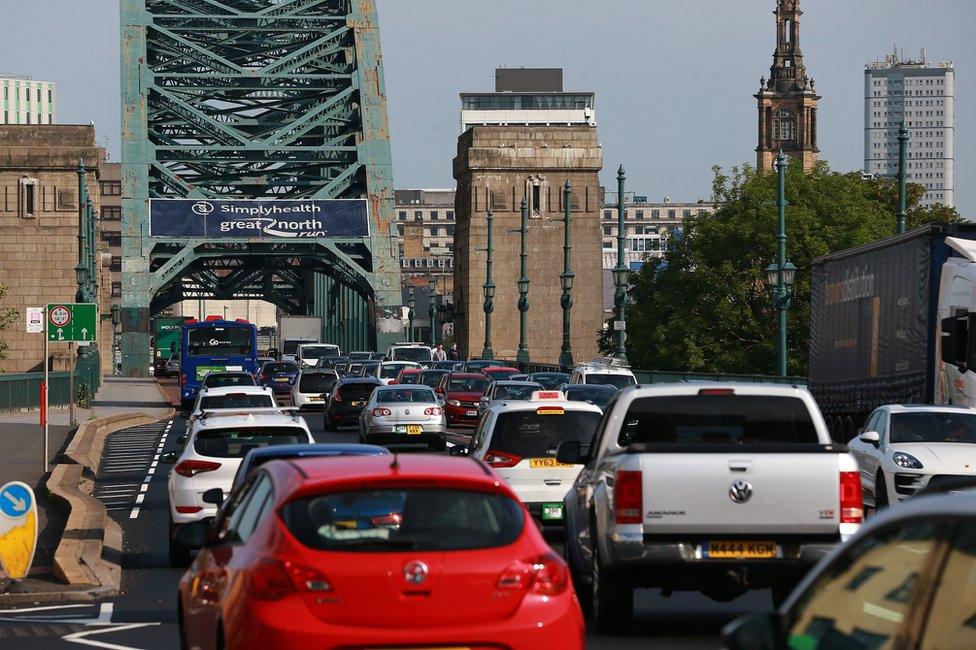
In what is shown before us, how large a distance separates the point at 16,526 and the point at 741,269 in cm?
6476

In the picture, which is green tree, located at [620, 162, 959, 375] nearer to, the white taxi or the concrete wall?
the concrete wall

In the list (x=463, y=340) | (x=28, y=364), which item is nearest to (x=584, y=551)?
(x=28, y=364)

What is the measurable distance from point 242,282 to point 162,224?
4314 centimetres

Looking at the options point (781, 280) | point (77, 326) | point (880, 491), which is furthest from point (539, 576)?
point (781, 280)

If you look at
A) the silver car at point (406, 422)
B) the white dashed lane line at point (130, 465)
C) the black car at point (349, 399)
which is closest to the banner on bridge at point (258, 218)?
the white dashed lane line at point (130, 465)

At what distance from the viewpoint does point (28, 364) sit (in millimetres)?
86375

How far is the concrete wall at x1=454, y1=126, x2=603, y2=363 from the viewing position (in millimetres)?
111812

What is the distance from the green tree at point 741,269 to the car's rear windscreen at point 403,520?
66800 mm

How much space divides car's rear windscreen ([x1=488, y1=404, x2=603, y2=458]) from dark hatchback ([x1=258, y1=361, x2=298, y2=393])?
43.6m

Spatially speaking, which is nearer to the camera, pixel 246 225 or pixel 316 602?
pixel 316 602

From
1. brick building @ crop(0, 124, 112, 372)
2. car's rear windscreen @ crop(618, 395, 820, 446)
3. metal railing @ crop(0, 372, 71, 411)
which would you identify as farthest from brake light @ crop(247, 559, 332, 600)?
brick building @ crop(0, 124, 112, 372)

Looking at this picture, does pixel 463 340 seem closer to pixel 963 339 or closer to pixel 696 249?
pixel 696 249

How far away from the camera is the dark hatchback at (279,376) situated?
6219 centimetres

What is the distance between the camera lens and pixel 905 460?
20797 millimetres
